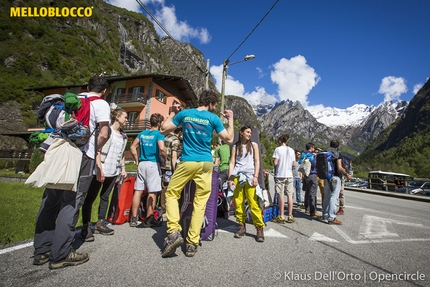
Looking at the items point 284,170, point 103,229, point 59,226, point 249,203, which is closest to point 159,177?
point 103,229

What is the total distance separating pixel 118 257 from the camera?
247 cm

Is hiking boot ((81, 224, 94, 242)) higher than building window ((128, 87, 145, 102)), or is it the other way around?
building window ((128, 87, 145, 102))

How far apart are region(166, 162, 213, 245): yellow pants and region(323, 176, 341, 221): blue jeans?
135 inches

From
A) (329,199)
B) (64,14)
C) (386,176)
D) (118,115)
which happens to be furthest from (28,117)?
(386,176)

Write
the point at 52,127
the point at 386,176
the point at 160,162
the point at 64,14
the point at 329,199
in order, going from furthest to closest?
the point at 64,14 < the point at 386,176 < the point at 329,199 < the point at 160,162 < the point at 52,127

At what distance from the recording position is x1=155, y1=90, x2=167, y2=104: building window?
2932 centimetres

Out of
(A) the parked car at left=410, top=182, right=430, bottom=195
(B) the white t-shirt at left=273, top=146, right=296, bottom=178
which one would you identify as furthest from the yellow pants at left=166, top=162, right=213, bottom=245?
(A) the parked car at left=410, top=182, right=430, bottom=195

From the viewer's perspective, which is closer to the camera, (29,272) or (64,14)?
(29,272)

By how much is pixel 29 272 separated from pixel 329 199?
5193mm

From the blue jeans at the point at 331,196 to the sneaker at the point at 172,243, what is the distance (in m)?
3.76

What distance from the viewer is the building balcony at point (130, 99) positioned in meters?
28.1

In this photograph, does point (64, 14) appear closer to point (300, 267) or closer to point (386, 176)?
point (300, 267)

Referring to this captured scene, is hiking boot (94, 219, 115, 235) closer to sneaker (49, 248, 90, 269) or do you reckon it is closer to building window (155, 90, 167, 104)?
sneaker (49, 248, 90, 269)

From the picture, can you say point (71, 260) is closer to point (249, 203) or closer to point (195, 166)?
point (195, 166)
